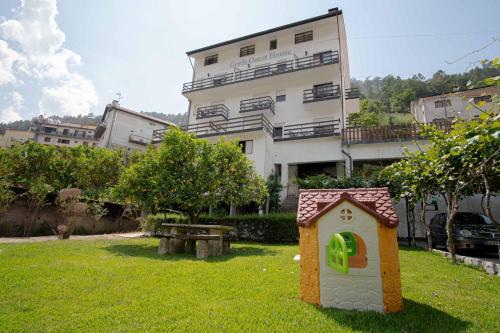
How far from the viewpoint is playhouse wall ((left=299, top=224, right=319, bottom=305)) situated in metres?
3.74

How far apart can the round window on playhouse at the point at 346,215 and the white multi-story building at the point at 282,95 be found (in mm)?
13295

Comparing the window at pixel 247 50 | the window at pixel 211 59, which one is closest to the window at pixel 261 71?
the window at pixel 247 50

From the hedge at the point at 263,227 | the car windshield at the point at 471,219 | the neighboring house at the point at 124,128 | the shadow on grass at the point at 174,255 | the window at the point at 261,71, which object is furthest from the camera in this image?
the neighboring house at the point at 124,128

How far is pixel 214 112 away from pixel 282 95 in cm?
636

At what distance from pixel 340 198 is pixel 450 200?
6.14m

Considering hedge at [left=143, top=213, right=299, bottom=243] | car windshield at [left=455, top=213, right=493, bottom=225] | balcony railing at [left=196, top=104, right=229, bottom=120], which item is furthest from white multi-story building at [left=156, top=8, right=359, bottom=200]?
car windshield at [left=455, top=213, right=493, bottom=225]

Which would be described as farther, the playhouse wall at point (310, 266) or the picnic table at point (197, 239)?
the picnic table at point (197, 239)

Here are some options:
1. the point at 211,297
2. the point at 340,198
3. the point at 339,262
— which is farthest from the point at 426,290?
the point at 211,297

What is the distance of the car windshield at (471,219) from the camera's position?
400 inches

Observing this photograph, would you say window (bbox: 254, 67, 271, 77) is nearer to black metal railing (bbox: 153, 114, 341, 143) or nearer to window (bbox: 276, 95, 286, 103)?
window (bbox: 276, 95, 286, 103)

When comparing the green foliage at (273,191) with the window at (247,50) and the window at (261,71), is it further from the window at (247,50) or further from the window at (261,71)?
the window at (247,50)

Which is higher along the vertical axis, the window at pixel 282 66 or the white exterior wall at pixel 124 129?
the window at pixel 282 66

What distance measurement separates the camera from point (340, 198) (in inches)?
147

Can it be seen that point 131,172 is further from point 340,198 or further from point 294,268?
point 340,198
